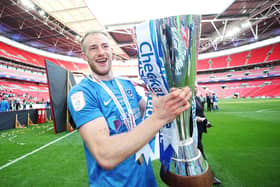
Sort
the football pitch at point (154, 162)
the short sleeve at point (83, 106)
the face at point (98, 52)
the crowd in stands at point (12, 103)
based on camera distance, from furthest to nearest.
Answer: the crowd in stands at point (12, 103), the football pitch at point (154, 162), the face at point (98, 52), the short sleeve at point (83, 106)

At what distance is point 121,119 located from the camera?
0.84 m

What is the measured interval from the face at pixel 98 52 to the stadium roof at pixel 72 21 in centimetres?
1182

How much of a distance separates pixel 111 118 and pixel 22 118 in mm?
9191

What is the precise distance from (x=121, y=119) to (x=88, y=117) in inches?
9.4

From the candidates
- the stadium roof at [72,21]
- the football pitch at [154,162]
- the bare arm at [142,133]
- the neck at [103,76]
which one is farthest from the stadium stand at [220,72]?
the bare arm at [142,133]

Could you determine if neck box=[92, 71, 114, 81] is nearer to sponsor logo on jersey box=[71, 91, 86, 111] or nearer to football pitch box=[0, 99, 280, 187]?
sponsor logo on jersey box=[71, 91, 86, 111]

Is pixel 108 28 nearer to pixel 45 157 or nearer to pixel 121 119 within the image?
pixel 45 157

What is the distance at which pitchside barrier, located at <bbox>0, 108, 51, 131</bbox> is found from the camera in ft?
22.2

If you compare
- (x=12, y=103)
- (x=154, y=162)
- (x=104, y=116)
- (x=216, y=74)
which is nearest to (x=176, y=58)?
(x=104, y=116)

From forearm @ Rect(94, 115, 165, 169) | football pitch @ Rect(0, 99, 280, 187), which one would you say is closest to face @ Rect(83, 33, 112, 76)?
forearm @ Rect(94, 115, 165, 169)

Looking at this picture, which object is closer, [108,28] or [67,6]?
[67,6]

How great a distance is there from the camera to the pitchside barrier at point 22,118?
22.2ft

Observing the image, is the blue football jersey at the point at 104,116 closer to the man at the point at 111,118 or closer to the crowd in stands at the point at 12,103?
the man at the point at 111,118

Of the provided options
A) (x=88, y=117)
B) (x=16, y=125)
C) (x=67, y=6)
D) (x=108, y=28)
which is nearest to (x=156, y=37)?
(x=88, y=117)
